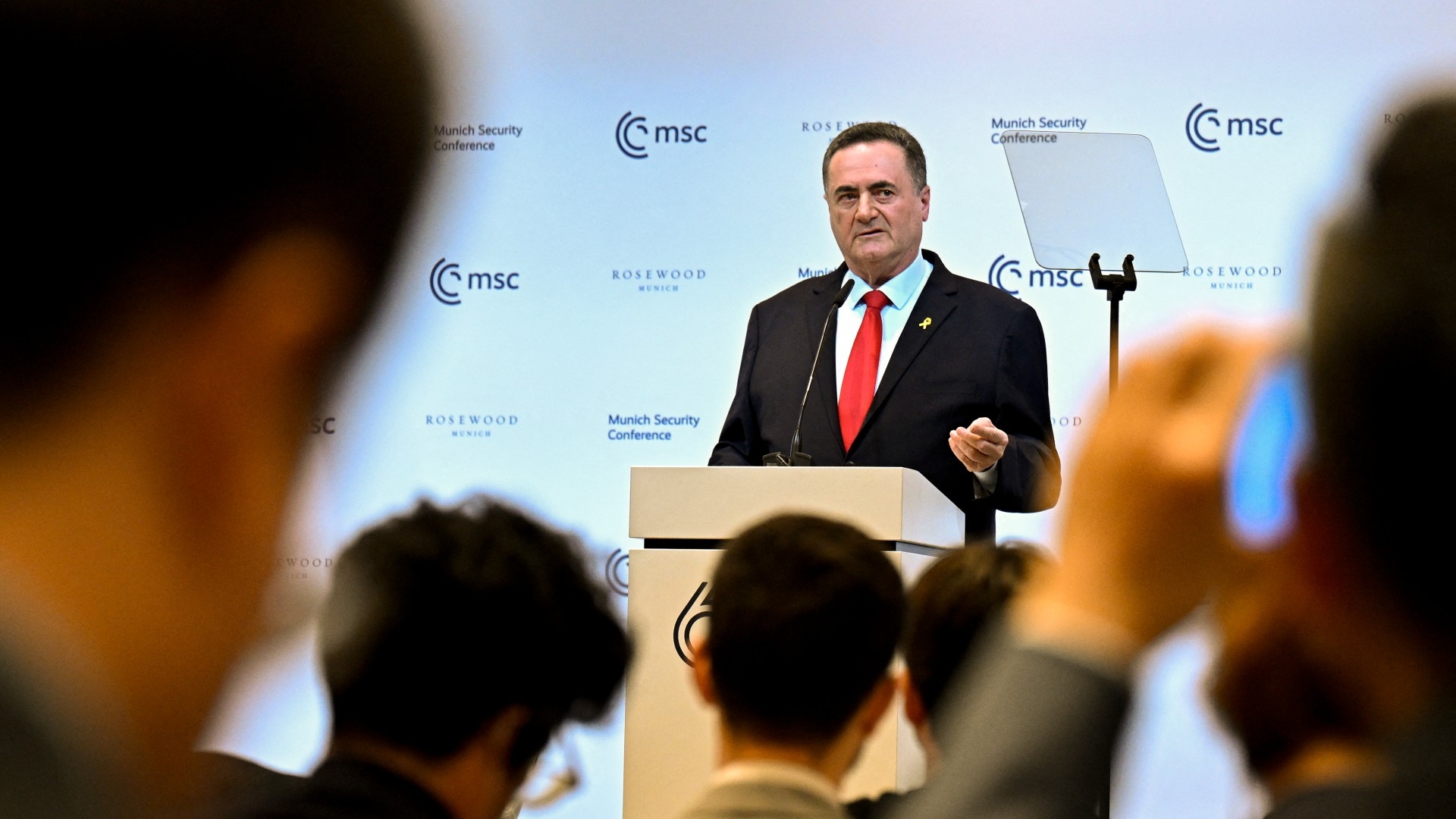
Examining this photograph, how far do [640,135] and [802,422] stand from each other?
2401mm

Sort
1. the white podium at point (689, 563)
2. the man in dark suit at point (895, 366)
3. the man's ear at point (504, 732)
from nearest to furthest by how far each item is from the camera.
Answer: the man's ear at point (504, 732) < the white podium at point (689, 563) < the man in dark suit at point (895, 366)

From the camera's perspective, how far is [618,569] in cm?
584

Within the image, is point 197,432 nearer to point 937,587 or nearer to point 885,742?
point 937,587

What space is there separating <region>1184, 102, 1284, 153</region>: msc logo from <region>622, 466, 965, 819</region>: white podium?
10.0ft

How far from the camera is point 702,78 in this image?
19.0ft

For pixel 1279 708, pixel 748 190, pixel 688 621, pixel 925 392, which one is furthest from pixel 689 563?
pixel 748 190

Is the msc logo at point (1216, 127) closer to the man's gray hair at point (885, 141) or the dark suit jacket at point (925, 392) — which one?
the man's gray hair at point (885, 141)

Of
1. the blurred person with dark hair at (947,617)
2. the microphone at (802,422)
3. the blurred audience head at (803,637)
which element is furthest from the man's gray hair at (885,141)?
the blurred audience head at (803,637)

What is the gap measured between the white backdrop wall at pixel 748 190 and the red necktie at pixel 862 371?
5.12 ft

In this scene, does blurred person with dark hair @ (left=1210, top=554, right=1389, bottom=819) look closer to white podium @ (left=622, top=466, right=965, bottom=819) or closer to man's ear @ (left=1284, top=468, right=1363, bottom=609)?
man's ear @ (left=1284, top=468, right=1363, bottom=609)

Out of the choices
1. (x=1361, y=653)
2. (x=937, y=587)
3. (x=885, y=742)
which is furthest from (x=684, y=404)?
(x=1361, y=653)

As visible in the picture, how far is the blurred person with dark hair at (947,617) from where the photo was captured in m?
1.86

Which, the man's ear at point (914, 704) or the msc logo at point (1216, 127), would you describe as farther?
the msc logo at point (1216, 127)

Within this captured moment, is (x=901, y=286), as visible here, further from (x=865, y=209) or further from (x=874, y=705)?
(x=874, y=705)
